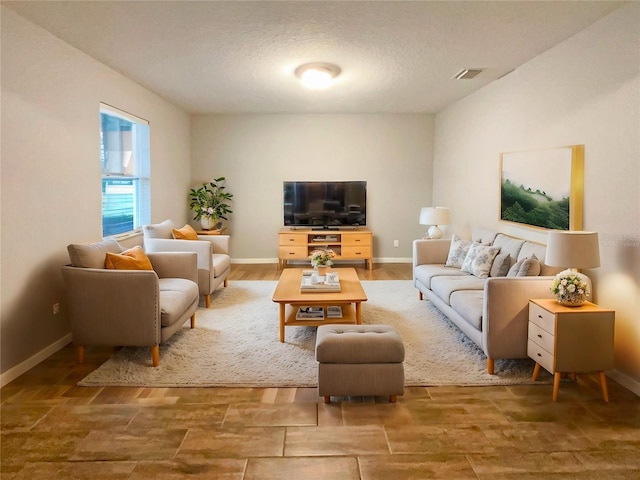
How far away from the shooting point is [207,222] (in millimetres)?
7516

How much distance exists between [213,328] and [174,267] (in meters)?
0.69

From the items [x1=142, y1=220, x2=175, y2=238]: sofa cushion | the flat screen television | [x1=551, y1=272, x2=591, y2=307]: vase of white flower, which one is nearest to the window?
[x1=142, y1=220, x2=175, y2=238]: sofa cushion

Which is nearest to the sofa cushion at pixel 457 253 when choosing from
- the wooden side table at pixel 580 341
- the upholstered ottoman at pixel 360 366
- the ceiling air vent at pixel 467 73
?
the ceiling air vent at pixel 467 73

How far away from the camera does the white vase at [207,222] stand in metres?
7.51

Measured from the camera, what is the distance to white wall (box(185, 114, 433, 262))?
7957mm

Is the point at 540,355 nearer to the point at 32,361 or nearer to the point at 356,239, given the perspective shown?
the point at 32,361

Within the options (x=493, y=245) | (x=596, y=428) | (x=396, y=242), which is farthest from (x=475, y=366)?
(x=396, y=242)

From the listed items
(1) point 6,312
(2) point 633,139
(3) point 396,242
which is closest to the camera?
(2) point 633,139

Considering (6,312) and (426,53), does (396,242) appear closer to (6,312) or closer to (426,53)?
(426,53)

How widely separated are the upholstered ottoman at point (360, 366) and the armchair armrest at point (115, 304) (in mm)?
1353

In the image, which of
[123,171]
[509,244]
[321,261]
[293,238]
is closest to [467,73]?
[509,244]

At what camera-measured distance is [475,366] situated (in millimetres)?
3586

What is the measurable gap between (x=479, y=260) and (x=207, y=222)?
14.3 ft

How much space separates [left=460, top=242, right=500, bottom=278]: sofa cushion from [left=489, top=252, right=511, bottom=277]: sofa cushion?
0.08 metres
